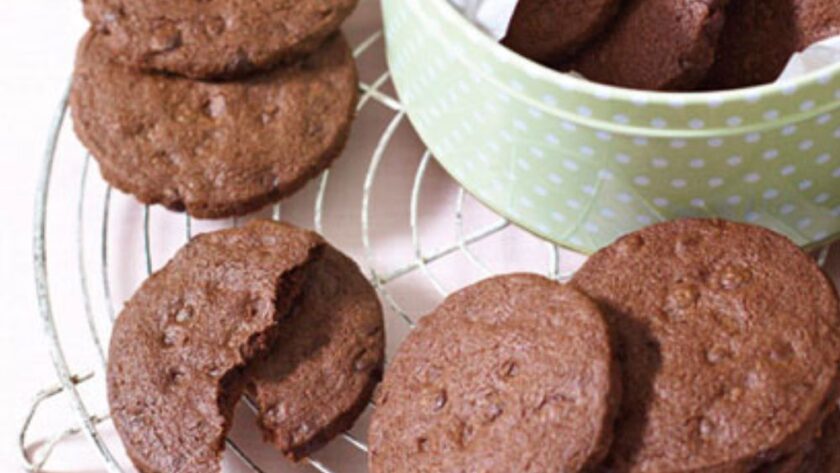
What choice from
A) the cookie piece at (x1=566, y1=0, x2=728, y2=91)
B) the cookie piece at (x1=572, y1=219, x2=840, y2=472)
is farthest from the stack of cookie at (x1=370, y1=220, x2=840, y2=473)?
the cookie piece at (x1=566, y1=0, x2=728, y2=91)

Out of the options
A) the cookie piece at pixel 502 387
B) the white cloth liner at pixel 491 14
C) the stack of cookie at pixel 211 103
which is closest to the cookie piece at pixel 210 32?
the stack of cookie at pixel 211 103

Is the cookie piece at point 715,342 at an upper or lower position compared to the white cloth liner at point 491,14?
lower

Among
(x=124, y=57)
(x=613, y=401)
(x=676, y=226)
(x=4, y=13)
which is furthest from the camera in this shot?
(x=4, y=13)

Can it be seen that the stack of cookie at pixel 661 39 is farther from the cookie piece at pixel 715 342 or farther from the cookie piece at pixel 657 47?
the cookie piece at pixel 715 342

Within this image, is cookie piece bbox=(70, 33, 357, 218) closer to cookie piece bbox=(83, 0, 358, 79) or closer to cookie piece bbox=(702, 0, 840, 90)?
cookie piece bbox=(83, 0, 358, 79)

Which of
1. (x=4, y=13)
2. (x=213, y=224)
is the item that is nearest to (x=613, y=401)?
(x=213, y=224)

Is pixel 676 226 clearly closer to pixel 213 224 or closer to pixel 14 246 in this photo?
pixel 213 224

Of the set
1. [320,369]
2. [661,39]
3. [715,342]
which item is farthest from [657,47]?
[320,369]
